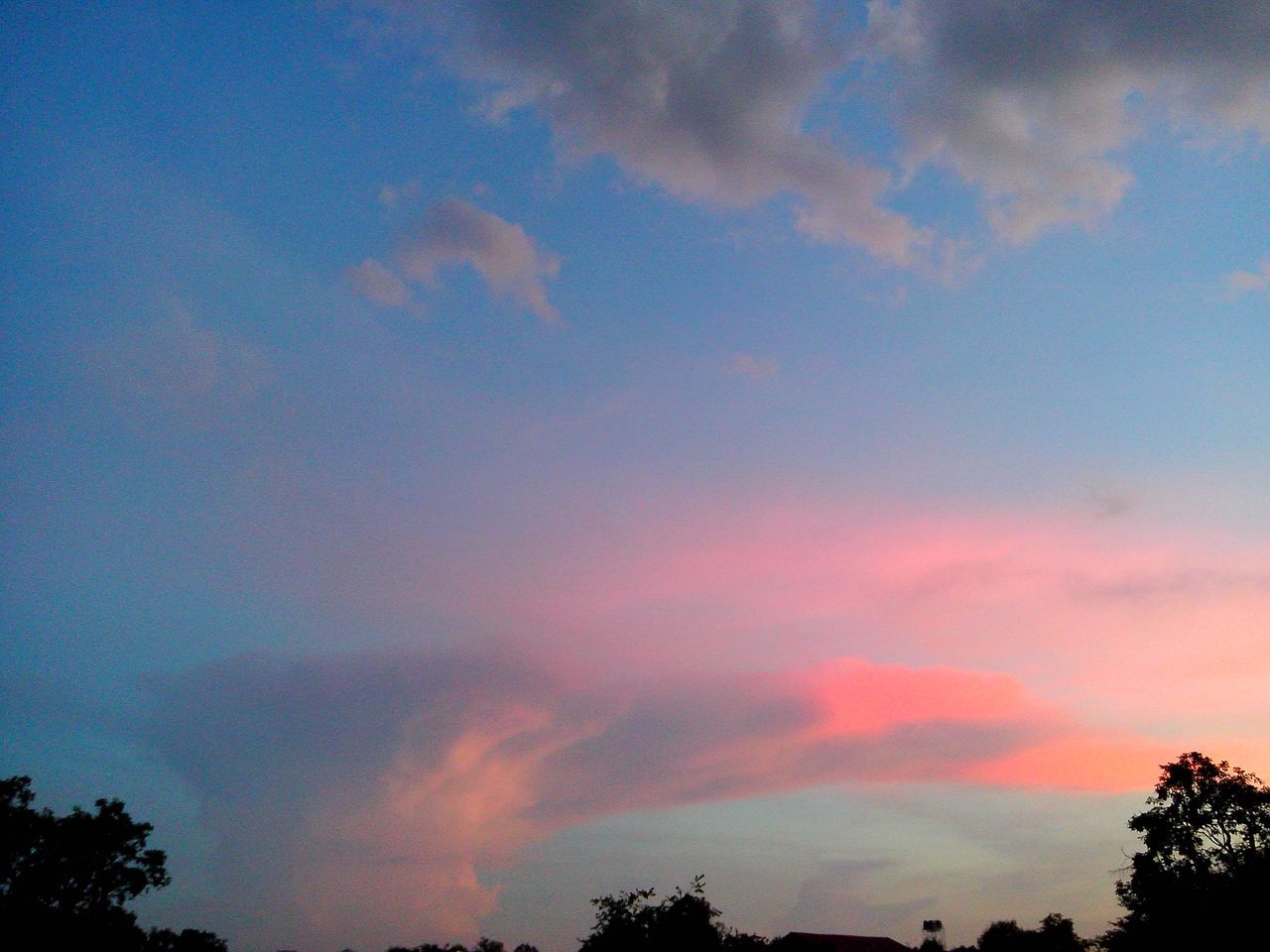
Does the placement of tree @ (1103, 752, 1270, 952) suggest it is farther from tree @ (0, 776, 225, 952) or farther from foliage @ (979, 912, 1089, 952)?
tree @ (0, 776, 225, 952)

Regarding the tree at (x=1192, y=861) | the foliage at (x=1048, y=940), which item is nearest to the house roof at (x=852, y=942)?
the foliage at (x=1048, y=940)

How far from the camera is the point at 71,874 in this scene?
6138cm

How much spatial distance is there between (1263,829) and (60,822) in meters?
77.3

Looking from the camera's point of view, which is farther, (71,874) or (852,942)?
(852,942)

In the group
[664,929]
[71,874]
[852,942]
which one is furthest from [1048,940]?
[71,874]

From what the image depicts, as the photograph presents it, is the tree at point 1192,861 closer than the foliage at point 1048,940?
Yes

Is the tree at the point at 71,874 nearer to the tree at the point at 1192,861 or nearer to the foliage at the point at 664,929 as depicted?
the foliage at the point at 664,929

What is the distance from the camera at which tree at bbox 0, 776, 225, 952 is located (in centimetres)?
5555

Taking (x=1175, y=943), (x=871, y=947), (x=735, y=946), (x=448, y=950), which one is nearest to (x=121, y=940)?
(x=735, y=946)

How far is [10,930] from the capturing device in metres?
52.2

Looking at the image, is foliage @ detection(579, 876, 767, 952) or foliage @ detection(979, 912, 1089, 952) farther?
foliage @ detection(979, 912, 1089, 952)

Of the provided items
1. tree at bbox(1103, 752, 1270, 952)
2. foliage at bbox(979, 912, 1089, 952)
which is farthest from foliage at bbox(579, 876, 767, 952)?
foliage at bbox(979, 912, 1089, 952)

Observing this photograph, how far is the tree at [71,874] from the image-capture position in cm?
5555

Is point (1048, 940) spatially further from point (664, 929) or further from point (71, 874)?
point (71, 874)
